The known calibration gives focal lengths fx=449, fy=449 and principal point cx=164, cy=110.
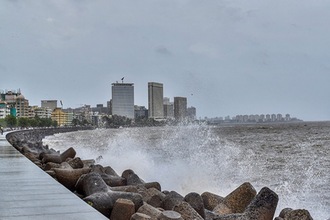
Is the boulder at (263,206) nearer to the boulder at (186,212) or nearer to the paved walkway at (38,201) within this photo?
the boulder at (186,212)

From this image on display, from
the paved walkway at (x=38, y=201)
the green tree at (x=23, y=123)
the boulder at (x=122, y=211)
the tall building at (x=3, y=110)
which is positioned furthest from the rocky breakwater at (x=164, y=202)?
the tall building at (x=3, y=110)

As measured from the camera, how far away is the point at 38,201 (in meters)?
5.43

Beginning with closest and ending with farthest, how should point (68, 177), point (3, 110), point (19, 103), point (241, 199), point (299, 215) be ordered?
point (299, 215), point (241, 199), point (68, 177), point (3, 110), point (19, 103)

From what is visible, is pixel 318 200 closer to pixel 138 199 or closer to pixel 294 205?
pixel 294 205

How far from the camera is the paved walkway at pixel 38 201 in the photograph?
460cm

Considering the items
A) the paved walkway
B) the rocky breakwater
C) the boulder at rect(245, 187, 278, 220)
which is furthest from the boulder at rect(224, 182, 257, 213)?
the paved walkway

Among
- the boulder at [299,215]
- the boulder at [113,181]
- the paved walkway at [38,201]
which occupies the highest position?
the paved walkway at [38,201]

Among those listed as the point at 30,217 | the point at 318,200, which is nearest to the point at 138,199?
the point at 30,217

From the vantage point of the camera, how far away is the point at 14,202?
17.7 ft

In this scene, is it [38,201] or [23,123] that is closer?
[38,201]

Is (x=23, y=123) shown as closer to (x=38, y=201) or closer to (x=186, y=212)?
(x=186, y=212)

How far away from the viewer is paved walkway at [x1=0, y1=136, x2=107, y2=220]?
15.1ft

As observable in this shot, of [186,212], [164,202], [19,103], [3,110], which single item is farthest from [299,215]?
[19,103]

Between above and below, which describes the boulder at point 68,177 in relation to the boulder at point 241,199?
above
